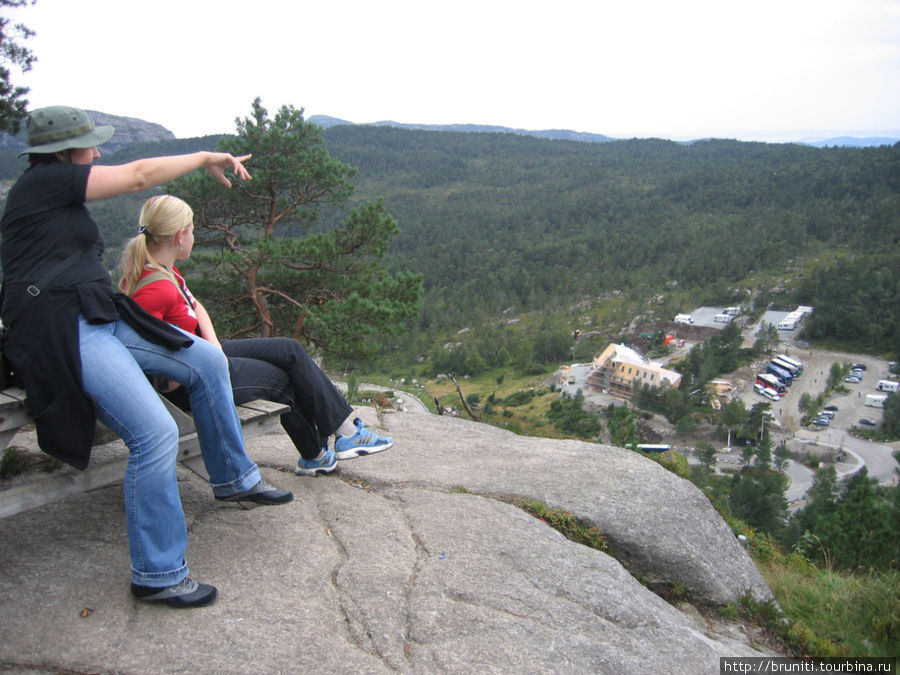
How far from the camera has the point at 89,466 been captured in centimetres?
253

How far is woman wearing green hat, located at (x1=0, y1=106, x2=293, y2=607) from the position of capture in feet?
6.97

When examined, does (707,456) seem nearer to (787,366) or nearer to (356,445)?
(787,366)

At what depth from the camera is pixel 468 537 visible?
10.0 ft

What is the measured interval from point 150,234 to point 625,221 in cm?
12124

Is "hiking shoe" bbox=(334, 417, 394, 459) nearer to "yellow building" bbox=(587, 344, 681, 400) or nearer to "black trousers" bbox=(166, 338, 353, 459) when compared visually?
"black trousers" bbox=(166, 338, 353, 459)

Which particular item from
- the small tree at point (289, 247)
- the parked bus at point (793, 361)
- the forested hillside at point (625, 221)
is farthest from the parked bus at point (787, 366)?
the small tree at point (289, 247)

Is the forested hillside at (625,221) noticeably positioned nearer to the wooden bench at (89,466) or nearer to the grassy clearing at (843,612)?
the wooden bench at (89,466)

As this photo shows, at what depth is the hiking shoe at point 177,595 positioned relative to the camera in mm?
2182

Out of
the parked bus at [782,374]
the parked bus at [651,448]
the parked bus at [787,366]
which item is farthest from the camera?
the parked bus at [787,366]

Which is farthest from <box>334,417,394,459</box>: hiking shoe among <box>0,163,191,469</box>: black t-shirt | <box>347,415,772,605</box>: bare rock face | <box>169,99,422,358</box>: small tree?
<box>169,99,422,358</box>: small tree

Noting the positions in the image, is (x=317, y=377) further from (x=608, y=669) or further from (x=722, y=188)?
(x=722, y=188)

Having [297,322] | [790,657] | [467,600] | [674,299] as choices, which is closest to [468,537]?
[467,600]

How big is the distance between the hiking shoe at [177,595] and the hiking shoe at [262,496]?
25.4 inches

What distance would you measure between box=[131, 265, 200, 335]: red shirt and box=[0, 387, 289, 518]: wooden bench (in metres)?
0.38
